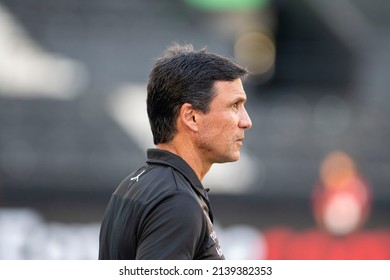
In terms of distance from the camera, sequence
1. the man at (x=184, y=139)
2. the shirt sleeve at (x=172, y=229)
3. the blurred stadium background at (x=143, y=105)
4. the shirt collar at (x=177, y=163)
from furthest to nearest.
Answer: the blurred stadium background at (x=143, y=105) < the shirt collar at (x=177, y=163) < the man at (x=184, y=139) < the shirt sleeve at (x=172, y=229)

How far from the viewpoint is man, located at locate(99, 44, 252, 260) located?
250 cm

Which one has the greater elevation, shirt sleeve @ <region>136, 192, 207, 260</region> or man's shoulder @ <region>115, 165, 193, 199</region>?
man's shoulder @ <region>115, 165, 193, 199</region>

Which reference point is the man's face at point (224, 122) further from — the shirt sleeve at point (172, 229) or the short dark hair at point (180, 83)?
the shirt sleeve at point (172, 229)

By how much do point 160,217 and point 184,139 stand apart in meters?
0.33

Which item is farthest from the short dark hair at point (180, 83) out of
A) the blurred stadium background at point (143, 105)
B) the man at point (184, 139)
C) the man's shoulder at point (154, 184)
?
the blurred stadium background at point (143, 105)

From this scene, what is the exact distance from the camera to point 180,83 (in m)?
2.63

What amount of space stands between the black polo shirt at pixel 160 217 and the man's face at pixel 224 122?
9 cm

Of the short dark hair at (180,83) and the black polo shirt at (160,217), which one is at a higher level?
the short dark hair at (180,83)

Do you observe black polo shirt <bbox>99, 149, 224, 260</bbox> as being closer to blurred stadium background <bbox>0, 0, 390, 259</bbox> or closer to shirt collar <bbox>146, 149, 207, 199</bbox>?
shirt collar <bbox>146, 149, 207, 199</bbox>

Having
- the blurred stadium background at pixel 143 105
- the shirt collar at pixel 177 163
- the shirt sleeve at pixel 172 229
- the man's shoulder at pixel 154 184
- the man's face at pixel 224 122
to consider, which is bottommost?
the shirt sleeve at pixel 172 229

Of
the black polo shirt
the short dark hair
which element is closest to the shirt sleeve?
the black polo shirt

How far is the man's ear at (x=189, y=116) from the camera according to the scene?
8.59ft

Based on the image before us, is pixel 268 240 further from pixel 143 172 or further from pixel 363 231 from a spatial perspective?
pixel 143 172

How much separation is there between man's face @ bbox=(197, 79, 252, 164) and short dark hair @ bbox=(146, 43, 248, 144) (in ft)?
0.07
